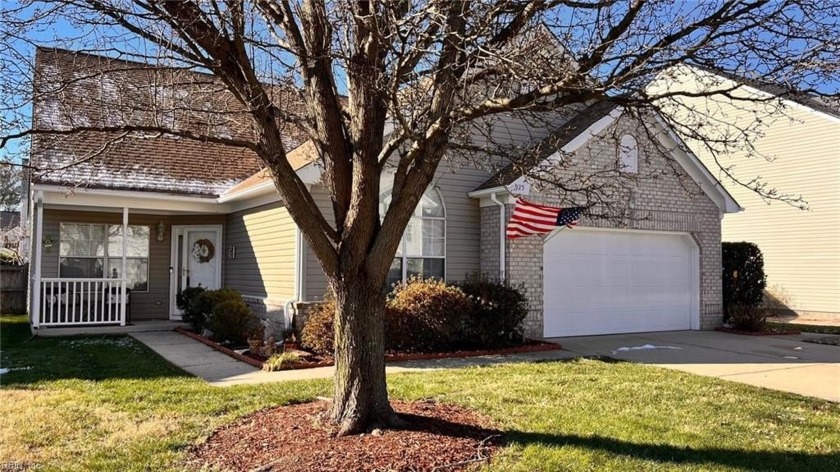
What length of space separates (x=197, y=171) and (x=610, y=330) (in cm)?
995

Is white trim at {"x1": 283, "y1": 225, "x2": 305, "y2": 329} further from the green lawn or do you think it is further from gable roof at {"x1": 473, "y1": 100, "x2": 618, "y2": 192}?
gable roof at {"x1": 473, "y1": 100, "x2": 618, "y2": 192}

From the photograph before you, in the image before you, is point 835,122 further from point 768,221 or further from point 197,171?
point 197,171

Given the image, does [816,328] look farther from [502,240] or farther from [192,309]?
[192,309]

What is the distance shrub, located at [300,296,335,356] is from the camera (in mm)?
10016

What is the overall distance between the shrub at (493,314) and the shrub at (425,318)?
228 mm

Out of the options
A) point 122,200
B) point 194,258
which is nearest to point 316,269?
point 122,200

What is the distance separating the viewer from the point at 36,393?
6996 millimetres

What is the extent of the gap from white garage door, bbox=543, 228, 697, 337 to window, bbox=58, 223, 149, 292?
31.7 feet

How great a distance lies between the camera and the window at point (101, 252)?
47.0 ft

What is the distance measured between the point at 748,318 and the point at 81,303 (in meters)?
14.4

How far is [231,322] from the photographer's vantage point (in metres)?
11.4

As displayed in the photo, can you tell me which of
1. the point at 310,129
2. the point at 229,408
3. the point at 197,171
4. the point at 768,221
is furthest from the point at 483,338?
the point at 768,221

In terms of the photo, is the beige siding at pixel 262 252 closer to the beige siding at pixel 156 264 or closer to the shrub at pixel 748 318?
the beige siding at pixel 156 264

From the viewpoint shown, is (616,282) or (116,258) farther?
(116,258)
